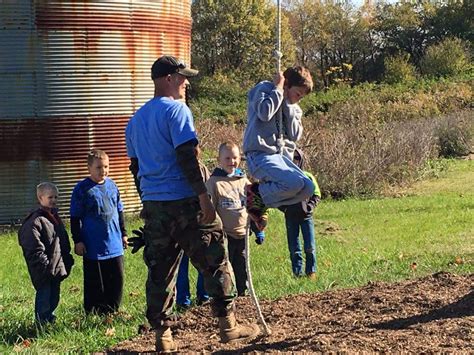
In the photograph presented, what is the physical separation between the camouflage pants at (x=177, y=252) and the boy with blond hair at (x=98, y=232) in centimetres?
191

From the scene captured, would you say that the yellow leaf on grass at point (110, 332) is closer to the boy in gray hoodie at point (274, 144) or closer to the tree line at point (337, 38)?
the boy in gray hoodie at point (274, 144)

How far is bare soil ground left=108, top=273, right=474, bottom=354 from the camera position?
5.25 metres

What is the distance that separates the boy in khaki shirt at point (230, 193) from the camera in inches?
296

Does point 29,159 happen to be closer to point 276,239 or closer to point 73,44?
point 73,44

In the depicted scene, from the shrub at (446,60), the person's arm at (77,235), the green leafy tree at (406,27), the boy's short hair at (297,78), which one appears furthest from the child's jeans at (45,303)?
the green leafy tree at (406,27)

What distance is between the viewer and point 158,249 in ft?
18.5

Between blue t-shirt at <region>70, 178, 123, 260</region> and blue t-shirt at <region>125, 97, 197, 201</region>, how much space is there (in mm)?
1948

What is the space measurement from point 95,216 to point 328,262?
3.96 meters

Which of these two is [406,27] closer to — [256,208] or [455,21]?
[455,21]

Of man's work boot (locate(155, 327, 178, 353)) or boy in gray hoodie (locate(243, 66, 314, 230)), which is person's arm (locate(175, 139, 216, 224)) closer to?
boy in gray hoodie (locate(243, 66, 314, 230))

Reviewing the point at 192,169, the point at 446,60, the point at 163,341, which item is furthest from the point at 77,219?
the point at 446,60

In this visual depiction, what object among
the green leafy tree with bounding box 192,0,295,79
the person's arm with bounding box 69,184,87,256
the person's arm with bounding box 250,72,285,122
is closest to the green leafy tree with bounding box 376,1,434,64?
the green leafy tree with bounding box 192,0,295,79

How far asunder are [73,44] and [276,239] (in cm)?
572

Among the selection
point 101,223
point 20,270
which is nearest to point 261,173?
point 101,223
